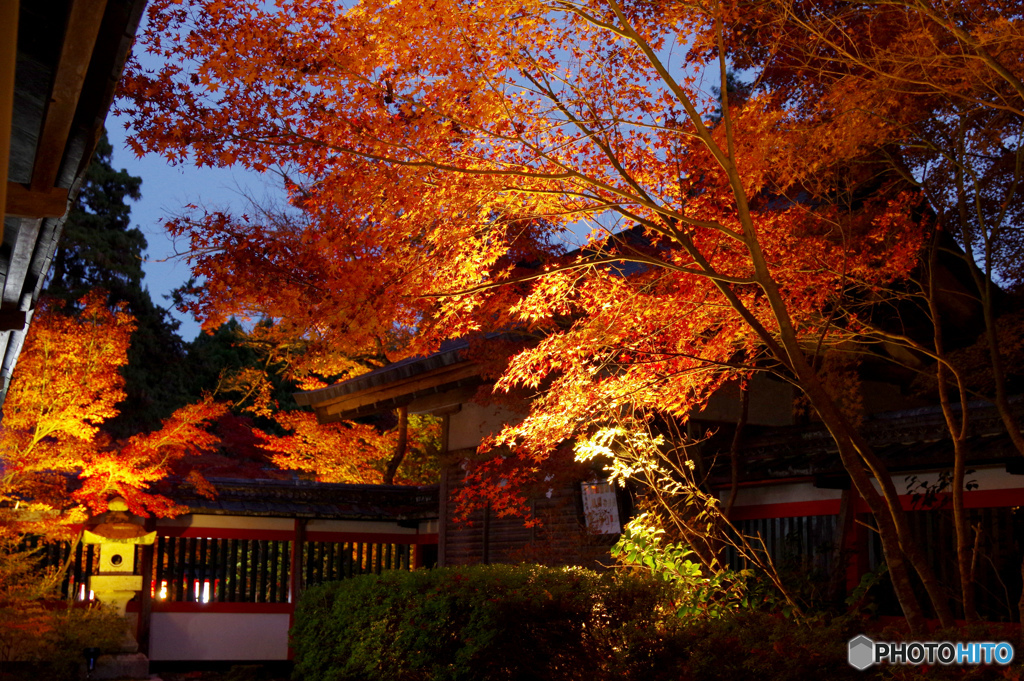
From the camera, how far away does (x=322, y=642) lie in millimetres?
10945

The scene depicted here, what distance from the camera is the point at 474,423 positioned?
46.7ft

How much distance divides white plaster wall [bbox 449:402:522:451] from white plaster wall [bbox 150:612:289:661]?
493cm

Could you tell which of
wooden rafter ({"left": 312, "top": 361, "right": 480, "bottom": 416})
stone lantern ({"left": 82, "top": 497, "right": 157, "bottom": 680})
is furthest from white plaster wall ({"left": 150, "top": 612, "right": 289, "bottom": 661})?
wooden rafter ({"left": 312, "top": 361, "right": 480, "bottom": 416})

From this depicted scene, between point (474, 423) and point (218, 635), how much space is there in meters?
6.19

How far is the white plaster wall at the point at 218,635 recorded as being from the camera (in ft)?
49.4

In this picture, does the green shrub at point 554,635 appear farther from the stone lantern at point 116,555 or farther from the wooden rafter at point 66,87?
the stone lantern at point 116,555


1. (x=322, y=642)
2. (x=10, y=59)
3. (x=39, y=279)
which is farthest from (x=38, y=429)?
(x=10, y=59)

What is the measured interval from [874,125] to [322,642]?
8629mm

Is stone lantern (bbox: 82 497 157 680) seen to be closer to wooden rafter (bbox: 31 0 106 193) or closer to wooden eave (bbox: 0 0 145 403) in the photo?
wooden eave (bbox: 0 0 145 403)

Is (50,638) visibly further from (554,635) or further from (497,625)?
(554,635)

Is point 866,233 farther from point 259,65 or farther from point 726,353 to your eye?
point 259,65

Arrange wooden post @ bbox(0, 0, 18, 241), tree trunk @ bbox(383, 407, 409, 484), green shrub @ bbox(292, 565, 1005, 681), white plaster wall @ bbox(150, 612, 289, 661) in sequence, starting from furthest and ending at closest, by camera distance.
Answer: tree trunk @ bbox(383, 407, 409, 484) → white plaster wall @ bbox(150, 612, 289, 661) → green shrub @ bbox(292, 565, 1005, 681) → wooden post @ bbox(0, 0, 18, 241)

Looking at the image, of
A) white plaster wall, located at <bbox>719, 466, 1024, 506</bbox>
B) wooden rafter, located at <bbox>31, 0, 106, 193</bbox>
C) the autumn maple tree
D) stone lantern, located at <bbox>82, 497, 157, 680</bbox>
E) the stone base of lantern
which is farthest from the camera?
stone lantern, located at <bbox>82, 497, 157, 680</bbox>

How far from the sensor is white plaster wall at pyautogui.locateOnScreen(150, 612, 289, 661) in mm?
15055
